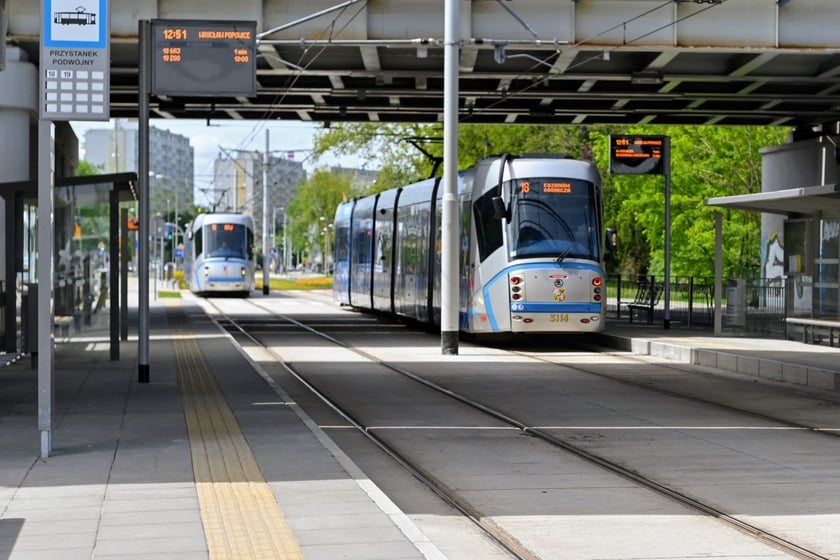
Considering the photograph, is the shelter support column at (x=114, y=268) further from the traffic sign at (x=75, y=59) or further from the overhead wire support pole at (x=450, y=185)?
the traffic sign at (x=75, y=59)

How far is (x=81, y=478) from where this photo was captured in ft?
30.6

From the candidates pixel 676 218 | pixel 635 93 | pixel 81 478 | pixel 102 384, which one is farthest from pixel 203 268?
pixel 81 478

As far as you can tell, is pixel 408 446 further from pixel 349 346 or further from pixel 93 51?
pixel 349 346

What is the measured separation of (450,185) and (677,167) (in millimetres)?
25556

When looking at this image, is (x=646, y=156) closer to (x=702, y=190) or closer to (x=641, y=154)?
(x=641, y=154)

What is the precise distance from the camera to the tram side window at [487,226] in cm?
2497

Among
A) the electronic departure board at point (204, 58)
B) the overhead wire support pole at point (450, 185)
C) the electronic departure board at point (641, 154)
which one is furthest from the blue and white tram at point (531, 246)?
the electronic departure board at point (204, 58)

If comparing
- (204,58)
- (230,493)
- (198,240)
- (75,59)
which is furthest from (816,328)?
(198,240)

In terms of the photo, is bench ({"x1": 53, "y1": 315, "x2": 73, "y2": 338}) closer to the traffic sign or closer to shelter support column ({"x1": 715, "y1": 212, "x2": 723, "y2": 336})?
the traffic sign

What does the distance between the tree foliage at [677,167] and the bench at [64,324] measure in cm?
2317

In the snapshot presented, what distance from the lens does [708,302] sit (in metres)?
31.8

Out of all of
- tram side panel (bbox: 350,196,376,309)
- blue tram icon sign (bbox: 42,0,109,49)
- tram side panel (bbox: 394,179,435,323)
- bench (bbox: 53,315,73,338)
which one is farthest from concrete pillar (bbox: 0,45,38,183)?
tram side panel (bbox: 350,196,376,309)

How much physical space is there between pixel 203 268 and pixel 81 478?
47.2m

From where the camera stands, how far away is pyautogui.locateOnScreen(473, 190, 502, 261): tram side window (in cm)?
2497
